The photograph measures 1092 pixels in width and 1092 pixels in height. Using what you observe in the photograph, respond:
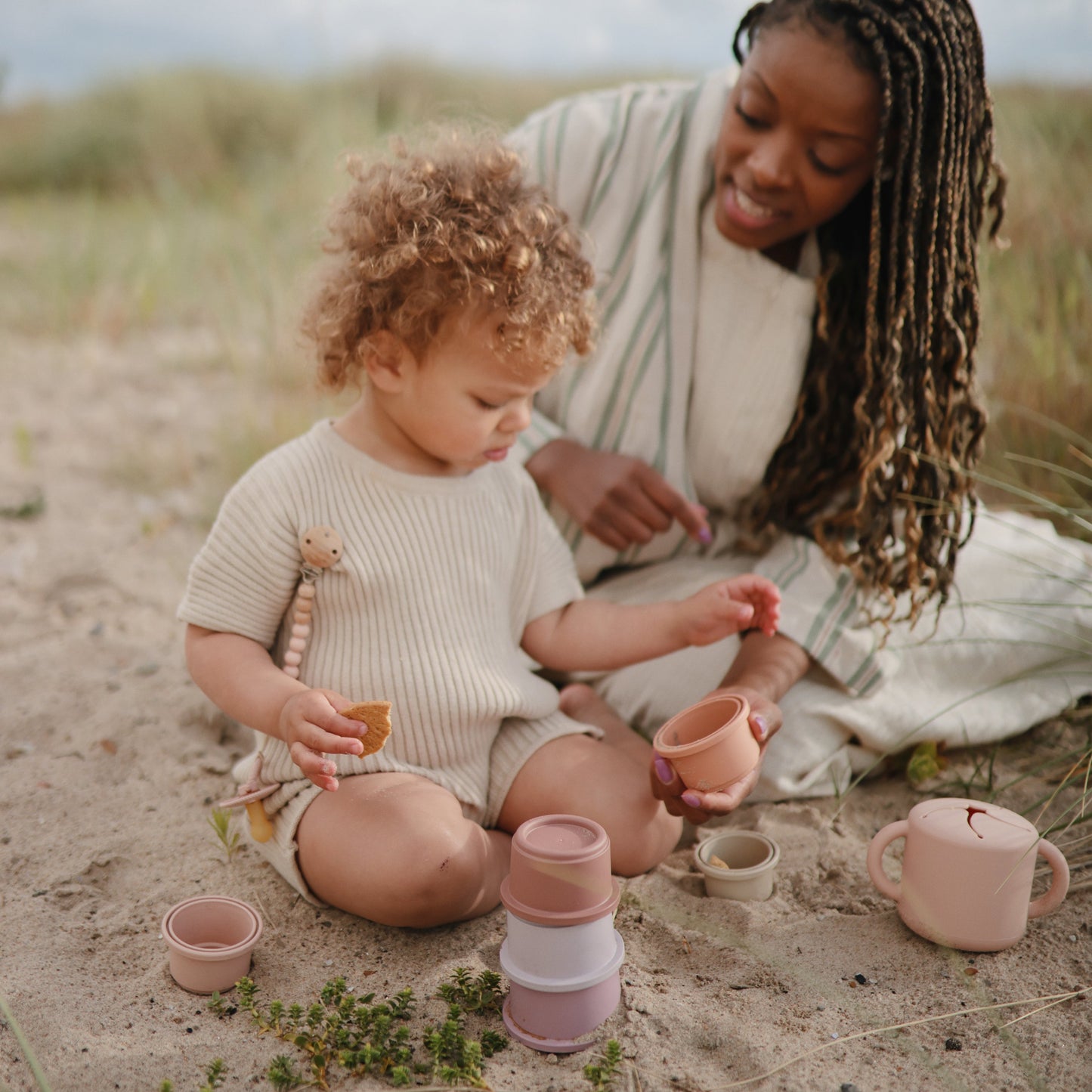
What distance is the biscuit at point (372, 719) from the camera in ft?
5.67

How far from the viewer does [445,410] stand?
2020 mm

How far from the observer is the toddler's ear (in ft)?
6.64

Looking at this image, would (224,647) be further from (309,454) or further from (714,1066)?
(714,1066)

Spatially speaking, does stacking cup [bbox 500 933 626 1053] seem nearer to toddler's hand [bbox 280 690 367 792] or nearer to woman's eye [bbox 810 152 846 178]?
toddler's hand [bbox 280 690 367 792]

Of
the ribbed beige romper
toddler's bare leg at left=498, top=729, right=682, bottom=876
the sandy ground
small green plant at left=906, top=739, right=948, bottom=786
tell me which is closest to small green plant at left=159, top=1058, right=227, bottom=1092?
the sandy ground

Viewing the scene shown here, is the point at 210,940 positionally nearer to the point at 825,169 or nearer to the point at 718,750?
the point at 718,750

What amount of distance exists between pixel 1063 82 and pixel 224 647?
15.0 feet

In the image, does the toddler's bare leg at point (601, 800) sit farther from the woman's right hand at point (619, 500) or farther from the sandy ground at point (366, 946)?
the woman's right hand at point (619, 500)

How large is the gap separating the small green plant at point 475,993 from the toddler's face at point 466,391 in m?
0.87

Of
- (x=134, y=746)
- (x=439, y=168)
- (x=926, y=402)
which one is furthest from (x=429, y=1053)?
(x=926, y=402)

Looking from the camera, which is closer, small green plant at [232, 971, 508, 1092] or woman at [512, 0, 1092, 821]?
small green plant at [232, 971, 508, 1092]

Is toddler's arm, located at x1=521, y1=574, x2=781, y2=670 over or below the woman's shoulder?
below

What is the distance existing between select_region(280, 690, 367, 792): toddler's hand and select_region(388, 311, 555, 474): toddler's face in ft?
1.70

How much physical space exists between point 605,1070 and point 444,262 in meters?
1.27
